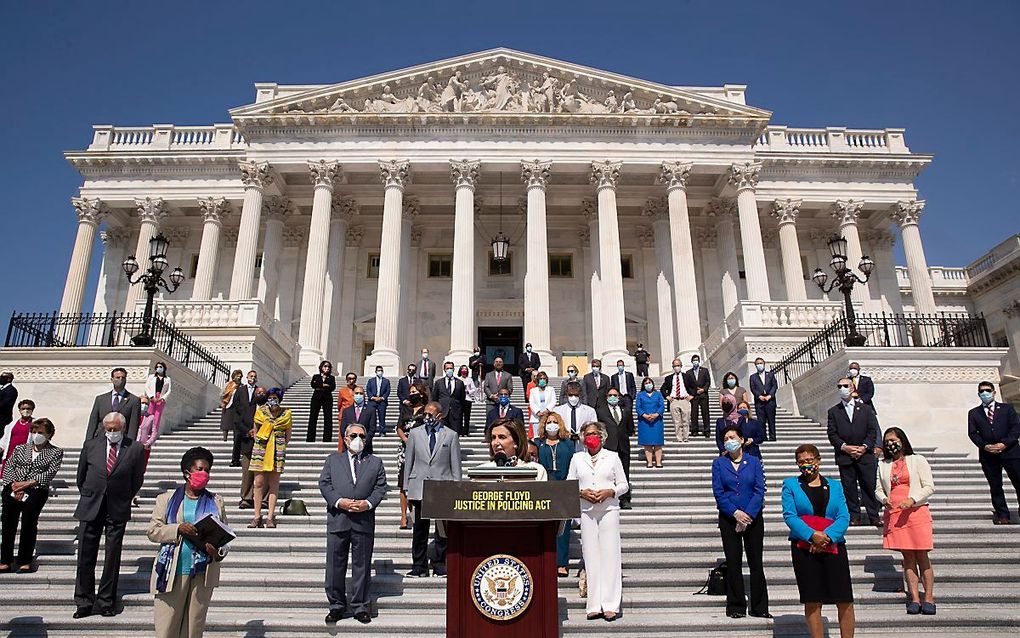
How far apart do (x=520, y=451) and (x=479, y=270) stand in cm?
2975

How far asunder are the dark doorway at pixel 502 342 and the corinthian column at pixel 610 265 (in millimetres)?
7085

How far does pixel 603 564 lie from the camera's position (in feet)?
22.4

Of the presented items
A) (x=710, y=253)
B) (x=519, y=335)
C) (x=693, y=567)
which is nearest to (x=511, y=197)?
(x=519, y=335)

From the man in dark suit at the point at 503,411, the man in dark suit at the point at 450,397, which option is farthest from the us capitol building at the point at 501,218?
the man in dark suit at the point at 503,411

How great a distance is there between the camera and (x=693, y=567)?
814 cm

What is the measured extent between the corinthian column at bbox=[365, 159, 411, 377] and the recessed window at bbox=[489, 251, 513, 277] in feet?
24.2

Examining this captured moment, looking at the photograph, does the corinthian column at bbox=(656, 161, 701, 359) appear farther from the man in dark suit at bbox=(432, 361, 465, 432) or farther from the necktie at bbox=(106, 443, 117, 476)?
the necktie at bbox=(106, 443, 117, 476)

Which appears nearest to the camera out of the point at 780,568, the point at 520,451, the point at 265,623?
the point at 520,451

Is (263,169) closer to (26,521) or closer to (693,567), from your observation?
(26,521)

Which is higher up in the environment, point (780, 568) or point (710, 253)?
point (710, 253)

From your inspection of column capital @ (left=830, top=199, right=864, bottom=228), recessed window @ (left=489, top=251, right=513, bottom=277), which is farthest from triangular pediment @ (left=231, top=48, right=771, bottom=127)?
recessed window @ (left=489, top=251, right=513, bottom=277)

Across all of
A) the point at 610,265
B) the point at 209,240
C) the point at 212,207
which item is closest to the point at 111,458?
the point at 610,265

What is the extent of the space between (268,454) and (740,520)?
20.8ft

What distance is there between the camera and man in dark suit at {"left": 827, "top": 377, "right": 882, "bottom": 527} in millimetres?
9336
